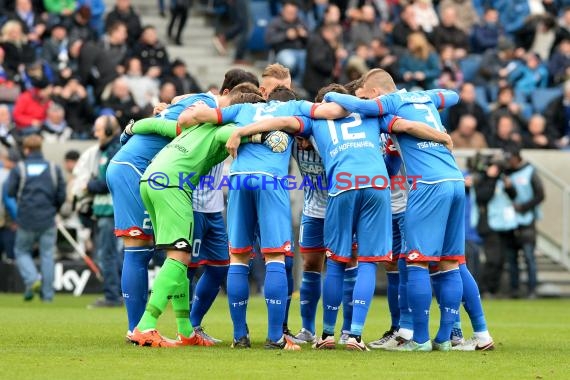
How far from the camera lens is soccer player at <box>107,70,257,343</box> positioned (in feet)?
42.0

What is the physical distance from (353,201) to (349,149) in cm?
47

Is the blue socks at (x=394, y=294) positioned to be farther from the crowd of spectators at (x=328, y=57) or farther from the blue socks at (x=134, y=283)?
the crowd of spectators at (x=328, y=57)

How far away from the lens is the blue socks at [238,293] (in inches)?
477

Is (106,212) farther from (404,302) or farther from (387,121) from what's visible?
(387,121)

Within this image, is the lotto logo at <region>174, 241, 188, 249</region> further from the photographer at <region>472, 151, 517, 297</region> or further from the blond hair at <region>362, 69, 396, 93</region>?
the photographer at <region>472, 151, 517, 297</region>

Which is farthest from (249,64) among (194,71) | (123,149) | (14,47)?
(123,149)

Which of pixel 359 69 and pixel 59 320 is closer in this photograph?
pixel 59 320

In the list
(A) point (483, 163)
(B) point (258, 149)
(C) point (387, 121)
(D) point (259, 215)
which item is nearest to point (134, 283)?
(D) point (259, 215)

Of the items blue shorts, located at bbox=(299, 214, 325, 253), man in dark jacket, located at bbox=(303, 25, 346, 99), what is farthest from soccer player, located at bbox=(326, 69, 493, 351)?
man in dark jacket, located at bbox=(303, 25, 346, 99)

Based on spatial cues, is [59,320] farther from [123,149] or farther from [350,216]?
[350,216]

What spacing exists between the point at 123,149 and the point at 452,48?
16160 mm

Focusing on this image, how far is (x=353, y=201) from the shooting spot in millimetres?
12039

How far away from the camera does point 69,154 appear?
2161 cm

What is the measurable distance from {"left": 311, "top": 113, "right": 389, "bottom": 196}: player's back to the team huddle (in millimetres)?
12
